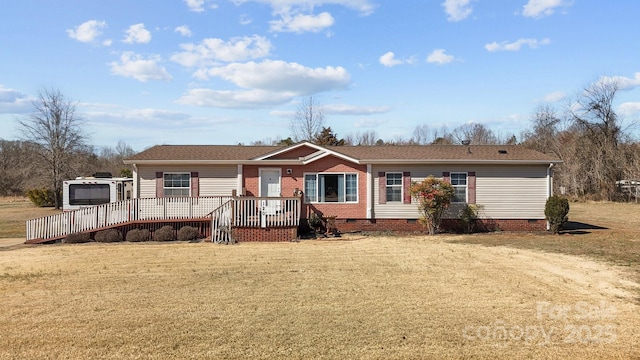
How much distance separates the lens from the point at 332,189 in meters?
18.6

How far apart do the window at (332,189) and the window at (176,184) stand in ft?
16.4

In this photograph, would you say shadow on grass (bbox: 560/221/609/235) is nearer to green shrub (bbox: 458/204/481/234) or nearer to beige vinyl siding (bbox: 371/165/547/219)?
beige vinyl siding (bbox: 371/165/547/219)

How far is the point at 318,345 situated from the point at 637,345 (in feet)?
13.1

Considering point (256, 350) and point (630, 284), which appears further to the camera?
point (630, 284)

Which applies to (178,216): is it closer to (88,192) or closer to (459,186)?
(88,192)

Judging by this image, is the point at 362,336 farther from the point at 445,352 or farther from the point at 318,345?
the point at 445,352

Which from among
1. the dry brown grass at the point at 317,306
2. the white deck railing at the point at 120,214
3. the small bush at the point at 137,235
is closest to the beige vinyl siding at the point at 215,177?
the white deck railing at the point at 120,214

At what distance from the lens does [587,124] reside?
42875 mm

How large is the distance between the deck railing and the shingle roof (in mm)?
2953

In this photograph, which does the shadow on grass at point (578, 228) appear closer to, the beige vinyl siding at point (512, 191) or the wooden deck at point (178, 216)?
the beige vinyl siding at point (512, 191)

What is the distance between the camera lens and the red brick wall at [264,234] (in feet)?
52.7

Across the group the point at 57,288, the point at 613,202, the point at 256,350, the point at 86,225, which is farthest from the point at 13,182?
the point at 613,202

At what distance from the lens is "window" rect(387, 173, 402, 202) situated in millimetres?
18467

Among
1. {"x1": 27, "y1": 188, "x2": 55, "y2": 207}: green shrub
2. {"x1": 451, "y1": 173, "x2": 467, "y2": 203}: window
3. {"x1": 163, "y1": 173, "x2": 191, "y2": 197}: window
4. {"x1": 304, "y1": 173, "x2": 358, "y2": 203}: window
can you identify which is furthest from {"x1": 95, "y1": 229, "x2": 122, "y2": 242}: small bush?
{"x1": 27, "y1": 188, "x2": 55, "y2": 207}: green shrub
